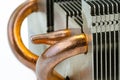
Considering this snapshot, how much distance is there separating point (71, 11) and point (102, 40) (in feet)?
0.45

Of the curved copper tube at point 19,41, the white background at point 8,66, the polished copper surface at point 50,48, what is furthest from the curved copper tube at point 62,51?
the white background at point 8,66

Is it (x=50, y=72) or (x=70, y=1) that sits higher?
(x=70, y=1)

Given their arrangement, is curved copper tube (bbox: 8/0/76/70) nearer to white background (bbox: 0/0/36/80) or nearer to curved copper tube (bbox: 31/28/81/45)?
curved copper tube (bbox: 31/28/81/45)

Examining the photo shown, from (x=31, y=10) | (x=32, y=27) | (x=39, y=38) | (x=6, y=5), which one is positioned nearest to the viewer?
(x=39, y=38)

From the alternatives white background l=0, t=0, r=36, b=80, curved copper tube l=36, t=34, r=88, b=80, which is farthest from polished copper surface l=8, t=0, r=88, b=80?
white background l=0, t=0, r=36, b=80

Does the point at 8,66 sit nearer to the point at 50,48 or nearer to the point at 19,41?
the point at 19,41

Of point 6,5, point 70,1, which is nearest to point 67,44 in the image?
point 70,1

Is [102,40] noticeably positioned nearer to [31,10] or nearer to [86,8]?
[86,8]

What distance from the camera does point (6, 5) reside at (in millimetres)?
1098

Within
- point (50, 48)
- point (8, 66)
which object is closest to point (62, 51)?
point (50, 48)

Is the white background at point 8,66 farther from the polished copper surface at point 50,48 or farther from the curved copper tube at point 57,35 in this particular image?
the curved copper tube at point 57,35

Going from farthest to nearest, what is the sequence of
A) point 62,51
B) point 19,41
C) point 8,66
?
point 8,66
point 19,41
point 62,51

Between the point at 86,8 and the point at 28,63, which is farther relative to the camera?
the point at 28,63

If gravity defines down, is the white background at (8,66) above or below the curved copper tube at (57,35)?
below
